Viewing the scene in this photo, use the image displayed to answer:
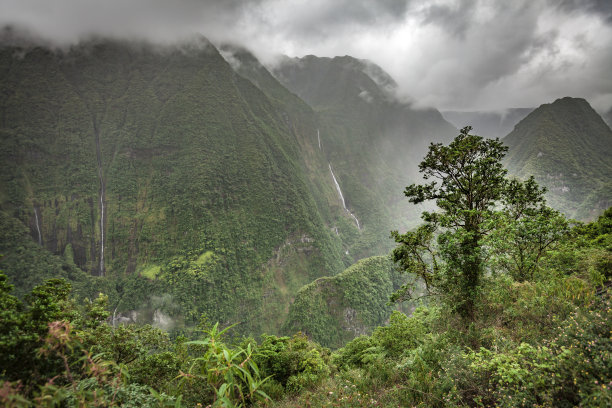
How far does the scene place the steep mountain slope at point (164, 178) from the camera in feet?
253

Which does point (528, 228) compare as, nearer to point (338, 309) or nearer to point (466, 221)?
point (466, 221)

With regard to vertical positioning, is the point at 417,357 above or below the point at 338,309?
above

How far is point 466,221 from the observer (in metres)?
8.63

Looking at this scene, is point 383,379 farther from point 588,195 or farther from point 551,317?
point 588,195

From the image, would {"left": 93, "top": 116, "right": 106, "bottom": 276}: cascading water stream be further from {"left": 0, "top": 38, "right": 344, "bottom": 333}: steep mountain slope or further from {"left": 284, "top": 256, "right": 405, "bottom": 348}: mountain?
{"left": 284, "top": 256, "right": 405, "bottom": 348}: mountain

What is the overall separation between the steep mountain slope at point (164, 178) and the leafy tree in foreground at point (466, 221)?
70.6m

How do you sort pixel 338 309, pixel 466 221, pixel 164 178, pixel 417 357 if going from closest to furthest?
pixel 417 357
pixel 466 221
pixel 338 309
pixel 164 178

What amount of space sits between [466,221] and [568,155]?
614 feet

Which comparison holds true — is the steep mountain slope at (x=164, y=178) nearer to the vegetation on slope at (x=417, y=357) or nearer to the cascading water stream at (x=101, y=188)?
the cascading water stream at (x=101, y=188)

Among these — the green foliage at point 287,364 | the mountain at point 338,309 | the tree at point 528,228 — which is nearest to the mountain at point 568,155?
the mountain at point 338,309

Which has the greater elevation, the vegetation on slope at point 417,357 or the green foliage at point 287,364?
the vegetation on slope at point 417,357

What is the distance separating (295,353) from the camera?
891cm

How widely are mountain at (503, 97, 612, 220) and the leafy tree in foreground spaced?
135429mm

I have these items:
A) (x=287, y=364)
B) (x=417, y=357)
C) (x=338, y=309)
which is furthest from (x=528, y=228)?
(x=338, y=309)
